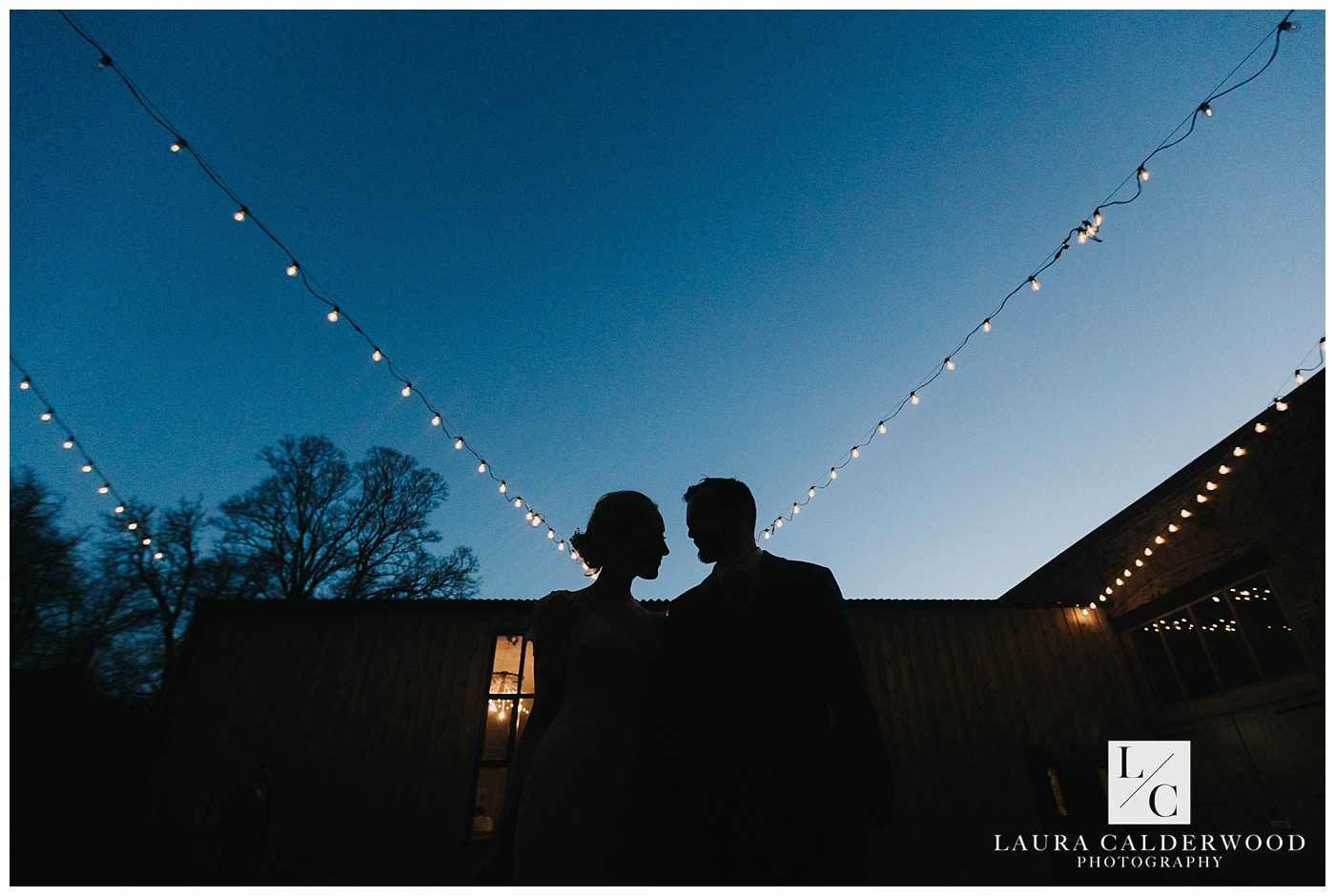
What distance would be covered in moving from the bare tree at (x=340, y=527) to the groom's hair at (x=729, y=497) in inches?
534

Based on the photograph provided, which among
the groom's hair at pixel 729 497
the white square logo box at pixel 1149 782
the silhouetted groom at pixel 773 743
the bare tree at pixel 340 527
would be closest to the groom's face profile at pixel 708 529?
the groom's hair at pixel 729 497

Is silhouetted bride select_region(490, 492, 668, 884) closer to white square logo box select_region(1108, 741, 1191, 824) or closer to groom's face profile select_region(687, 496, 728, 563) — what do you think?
groom's face profile select_region(687, 496, 728, 563)

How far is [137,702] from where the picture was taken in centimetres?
1038

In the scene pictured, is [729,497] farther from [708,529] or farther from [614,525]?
[614,525]

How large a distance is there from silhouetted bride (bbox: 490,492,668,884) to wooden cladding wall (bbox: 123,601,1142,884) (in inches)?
200

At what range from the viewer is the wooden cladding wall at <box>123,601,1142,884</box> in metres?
5.52

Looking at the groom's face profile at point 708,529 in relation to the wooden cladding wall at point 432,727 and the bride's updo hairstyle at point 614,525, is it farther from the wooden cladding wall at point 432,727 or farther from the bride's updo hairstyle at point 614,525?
the wooden cladding wall at point 432,727

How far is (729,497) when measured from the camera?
1555mm

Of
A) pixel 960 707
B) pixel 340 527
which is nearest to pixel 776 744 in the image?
pixel 960 707

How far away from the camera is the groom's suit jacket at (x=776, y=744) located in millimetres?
1081

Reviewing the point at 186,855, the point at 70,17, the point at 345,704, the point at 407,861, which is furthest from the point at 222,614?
the point at 70,17

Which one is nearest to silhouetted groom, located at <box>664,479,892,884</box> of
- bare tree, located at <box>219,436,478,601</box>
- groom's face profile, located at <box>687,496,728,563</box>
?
groom's face profile, located at <box>687,496,728,563</box>

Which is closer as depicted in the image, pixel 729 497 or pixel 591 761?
pixel 591 761

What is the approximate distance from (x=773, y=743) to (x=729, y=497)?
631 millimetres
